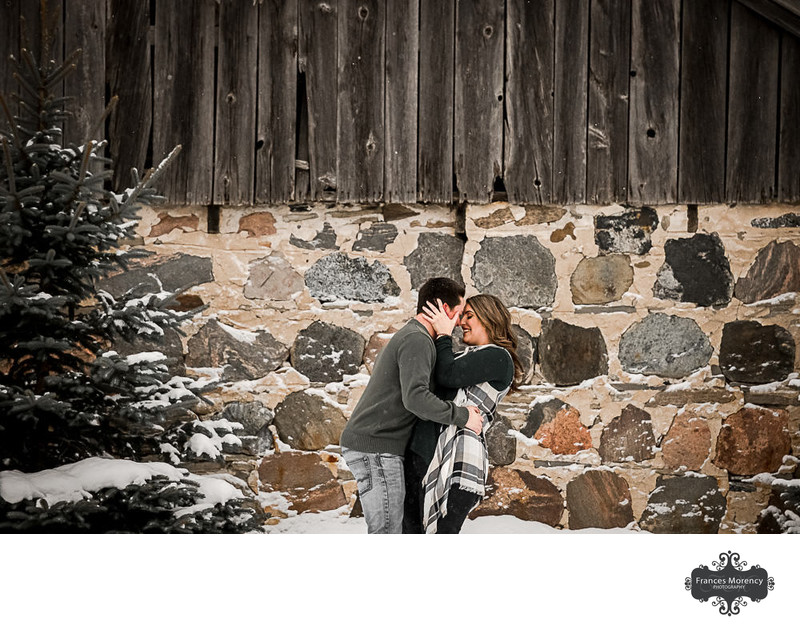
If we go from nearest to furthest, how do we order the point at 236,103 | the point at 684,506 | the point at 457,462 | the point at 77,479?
the point at 457,462
the point at 77,479
the point at 684,506
the point at 236,103

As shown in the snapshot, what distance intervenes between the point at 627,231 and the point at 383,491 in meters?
1.80

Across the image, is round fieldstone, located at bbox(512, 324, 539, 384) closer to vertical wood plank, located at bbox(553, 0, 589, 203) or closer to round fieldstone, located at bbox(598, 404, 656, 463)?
round fieldstone, located at bbox(598, 404, 656, 463)

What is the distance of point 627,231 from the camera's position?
145 inches

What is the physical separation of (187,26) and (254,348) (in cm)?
159

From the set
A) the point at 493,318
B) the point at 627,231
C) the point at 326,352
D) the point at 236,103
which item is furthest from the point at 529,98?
the point at 326,352

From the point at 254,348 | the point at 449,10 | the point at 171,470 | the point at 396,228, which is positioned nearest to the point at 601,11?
the point at 449,10

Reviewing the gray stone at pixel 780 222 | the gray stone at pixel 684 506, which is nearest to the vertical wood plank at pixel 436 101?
the gray stone at pixel 780 222

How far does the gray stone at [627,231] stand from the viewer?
367 centimetres

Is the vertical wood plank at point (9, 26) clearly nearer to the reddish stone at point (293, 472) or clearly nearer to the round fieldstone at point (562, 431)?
the reddish stone at point (293, 472)

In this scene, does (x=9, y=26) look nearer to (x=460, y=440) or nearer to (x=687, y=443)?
→ (x=460, y=440)

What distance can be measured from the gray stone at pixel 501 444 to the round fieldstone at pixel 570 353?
12.4 inches

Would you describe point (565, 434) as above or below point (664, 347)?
below

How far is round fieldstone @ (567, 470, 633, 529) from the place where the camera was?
141 inches

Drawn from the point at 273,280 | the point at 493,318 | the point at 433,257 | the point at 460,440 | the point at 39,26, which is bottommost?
the point at 460,440
